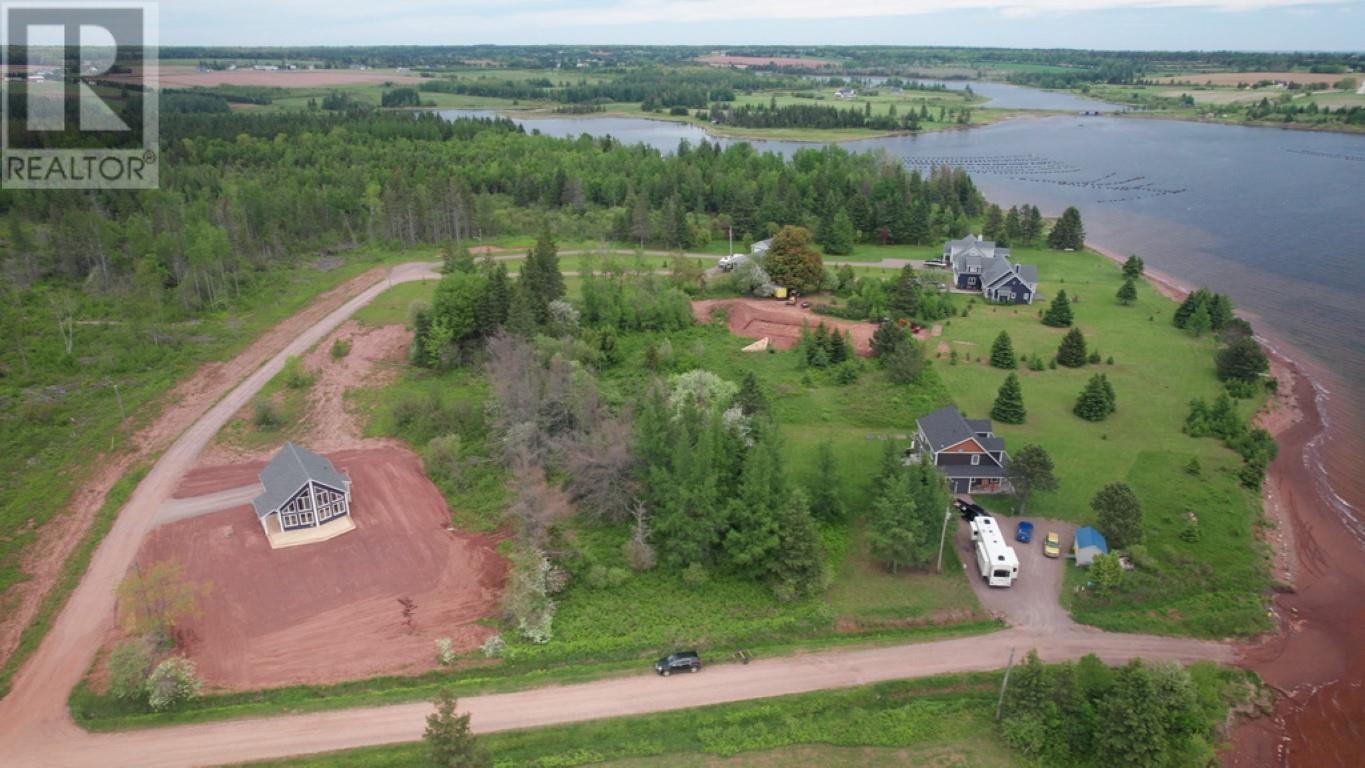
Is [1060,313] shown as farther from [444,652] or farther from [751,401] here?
[444,652]

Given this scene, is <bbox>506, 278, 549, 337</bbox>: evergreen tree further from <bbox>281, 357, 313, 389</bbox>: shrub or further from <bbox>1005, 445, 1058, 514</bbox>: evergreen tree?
<bbox>1005, 445, 1058, 514</bbox>: evergreen tree

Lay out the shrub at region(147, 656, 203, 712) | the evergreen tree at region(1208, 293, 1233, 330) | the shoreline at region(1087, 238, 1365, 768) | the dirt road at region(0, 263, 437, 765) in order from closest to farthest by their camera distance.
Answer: the shoreline at region(1087, 238, 1365, 768)
the shrub at region(147, 656, 203, 712)
the dirt road at region(0, 263, 437, 765)
the evergreen tree at region(1208, 293, 1233, 330)

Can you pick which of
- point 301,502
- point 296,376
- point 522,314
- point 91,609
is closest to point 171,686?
point 91,609

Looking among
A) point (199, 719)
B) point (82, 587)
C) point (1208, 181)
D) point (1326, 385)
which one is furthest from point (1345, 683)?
point (1208, 181)

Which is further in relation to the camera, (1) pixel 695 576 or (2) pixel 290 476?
(2) pixel 290 476

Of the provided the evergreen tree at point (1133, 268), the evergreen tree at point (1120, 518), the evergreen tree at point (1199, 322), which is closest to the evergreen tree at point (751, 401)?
the evergreen tree at point (1120, 518)

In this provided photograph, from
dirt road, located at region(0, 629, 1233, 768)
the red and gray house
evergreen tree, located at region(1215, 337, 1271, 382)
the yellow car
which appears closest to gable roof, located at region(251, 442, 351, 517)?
dirt road, located at region(0, 629, 1233, 768)
